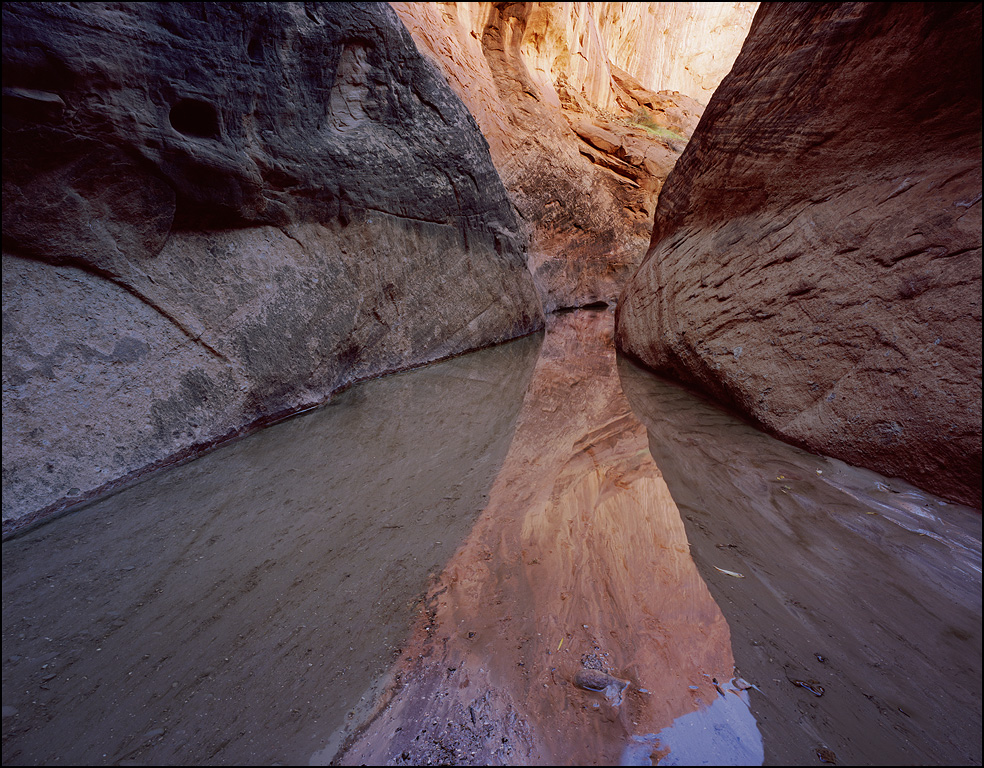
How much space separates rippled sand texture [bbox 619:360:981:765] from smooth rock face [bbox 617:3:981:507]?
0.99ft

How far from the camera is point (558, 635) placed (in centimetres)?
147

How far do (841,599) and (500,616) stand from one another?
1.14m

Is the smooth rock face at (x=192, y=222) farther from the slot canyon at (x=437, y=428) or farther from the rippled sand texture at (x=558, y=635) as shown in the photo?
the rippled sand texture at (x=558, y=635)

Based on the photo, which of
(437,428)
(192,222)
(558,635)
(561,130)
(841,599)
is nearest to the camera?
(558,635)

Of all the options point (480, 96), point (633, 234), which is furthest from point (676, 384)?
point (633, 234)

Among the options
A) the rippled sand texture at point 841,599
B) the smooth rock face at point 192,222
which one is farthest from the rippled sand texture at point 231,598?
the rippled sand texture at point 841,599

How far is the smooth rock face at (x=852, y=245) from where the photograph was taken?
220 centimetres

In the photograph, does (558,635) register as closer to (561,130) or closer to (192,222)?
(192,222)

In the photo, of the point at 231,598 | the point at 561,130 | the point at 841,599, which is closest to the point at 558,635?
the point at 841,599

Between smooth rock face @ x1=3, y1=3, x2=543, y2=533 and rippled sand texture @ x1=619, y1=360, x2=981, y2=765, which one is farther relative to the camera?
smooth rock face @ x1=3, y1=3, x2=543, y2=533

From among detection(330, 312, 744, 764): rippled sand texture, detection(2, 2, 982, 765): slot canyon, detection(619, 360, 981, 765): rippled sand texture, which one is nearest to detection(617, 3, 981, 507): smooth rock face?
detection(2, 2, 982, 765): slot canyon

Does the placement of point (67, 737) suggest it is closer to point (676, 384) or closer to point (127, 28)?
point (127, 28)

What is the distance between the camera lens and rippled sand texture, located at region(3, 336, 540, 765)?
1209 mm

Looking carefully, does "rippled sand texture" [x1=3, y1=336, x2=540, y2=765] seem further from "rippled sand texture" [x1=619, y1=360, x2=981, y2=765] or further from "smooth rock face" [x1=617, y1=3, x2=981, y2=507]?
"smooth rock face" [x1=617, y1=3, x2=981, y2=507]
